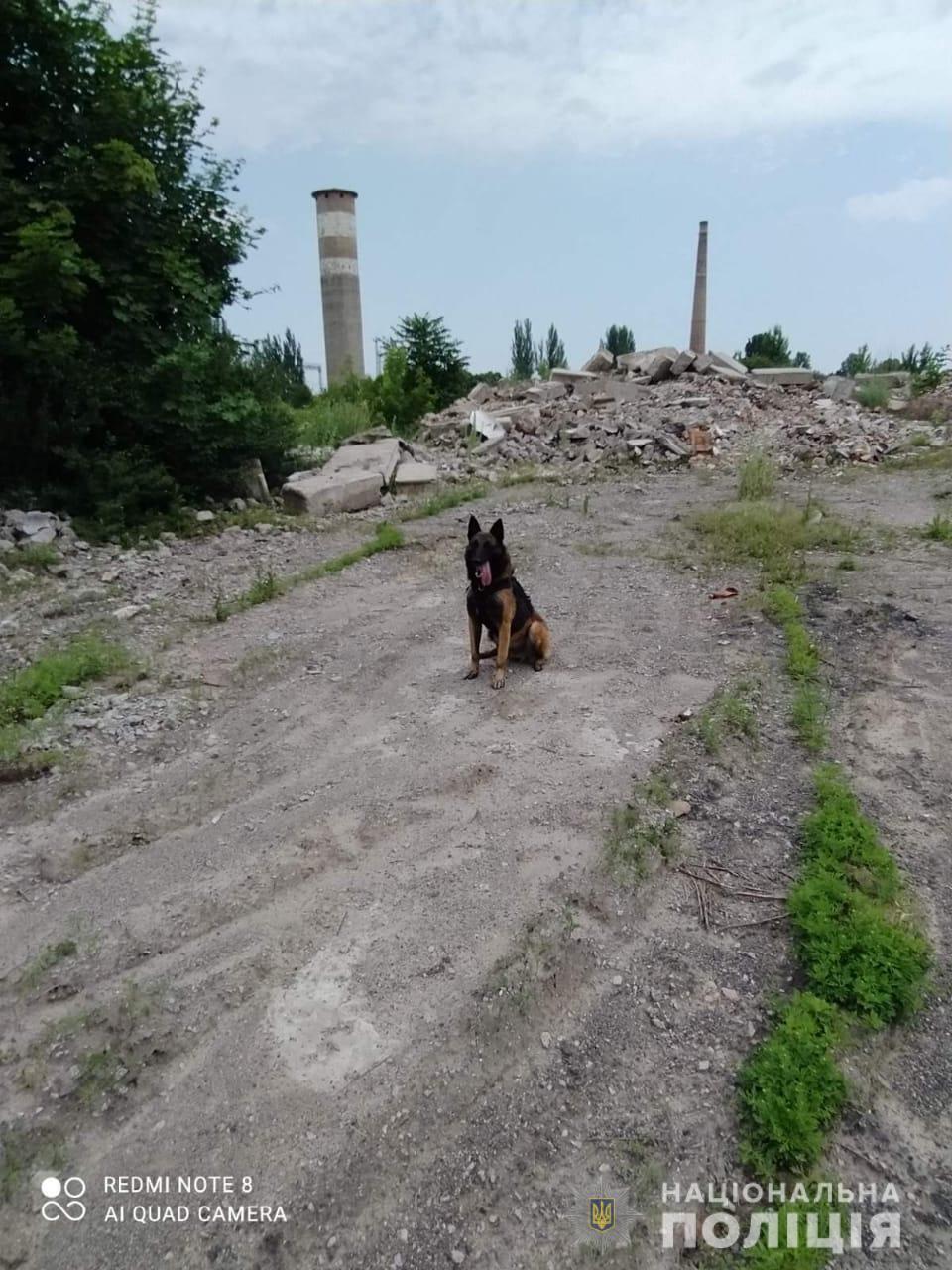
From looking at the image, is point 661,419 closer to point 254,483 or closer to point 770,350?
point 254,483

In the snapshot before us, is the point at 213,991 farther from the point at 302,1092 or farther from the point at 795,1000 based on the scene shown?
the point at 795,1000

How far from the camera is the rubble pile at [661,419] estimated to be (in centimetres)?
1455

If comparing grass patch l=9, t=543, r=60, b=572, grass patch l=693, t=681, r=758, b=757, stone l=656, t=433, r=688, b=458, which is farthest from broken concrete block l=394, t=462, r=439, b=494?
grass patch l=693, t=681, r=758, b=757

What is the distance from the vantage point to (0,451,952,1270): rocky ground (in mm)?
2143

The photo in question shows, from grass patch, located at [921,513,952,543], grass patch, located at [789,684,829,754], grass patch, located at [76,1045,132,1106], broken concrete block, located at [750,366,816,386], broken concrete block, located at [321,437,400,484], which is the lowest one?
grass patch, located at [76,1045,132,1106]

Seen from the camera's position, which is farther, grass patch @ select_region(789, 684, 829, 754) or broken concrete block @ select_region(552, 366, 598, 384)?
broken concrete block @ select_region(552, 366, 598, 384)

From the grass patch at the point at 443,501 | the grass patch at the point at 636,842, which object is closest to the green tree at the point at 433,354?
the grass patch at the point at 443,501

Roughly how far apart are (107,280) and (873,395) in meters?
17.1

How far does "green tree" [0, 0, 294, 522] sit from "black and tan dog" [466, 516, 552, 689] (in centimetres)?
638

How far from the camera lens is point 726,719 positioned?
4.44 metres

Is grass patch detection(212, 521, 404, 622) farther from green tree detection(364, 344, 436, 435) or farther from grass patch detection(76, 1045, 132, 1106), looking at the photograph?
green tree detection(364, 344, 436, 435)

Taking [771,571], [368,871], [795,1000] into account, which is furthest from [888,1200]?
[771,571]

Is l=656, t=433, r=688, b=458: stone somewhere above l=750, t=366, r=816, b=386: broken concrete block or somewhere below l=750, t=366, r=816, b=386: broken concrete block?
below

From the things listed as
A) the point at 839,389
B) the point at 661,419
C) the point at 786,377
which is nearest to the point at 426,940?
the point at 661,419
